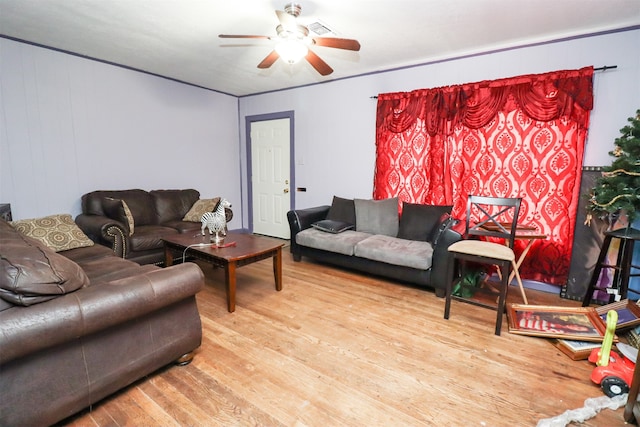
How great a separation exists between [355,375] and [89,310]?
4.78 feet

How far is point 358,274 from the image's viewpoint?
361cm

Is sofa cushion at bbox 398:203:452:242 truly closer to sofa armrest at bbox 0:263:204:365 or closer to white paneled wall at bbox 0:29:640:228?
white paneled wall at bbox 0:29:640:228

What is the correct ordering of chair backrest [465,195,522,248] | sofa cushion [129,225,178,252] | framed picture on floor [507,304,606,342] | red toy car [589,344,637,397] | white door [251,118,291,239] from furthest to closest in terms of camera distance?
white door [251,118,291,239] < sofa cushion [129,225,178,252] < chair backrest [465,195,522,248] < framed picture on floor [507,304,606,342] < red toy car [589,344,637,397]

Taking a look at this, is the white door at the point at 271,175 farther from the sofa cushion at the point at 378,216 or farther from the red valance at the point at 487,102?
the red valance at the point at 487,102

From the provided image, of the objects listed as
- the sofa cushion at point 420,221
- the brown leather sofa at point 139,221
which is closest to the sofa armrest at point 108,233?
the brown leather sofa at point 139,221

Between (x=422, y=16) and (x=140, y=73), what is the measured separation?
365 centimetres

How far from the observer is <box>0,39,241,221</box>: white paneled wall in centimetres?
320

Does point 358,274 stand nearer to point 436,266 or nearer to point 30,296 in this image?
point 436,266

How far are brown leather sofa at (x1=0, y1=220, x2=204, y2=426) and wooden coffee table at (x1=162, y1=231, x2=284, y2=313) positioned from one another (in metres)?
0.73

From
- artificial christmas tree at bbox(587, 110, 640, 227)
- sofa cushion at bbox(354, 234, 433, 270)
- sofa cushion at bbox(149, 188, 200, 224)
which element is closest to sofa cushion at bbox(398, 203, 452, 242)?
sofa cushion at bbox(354, 234, 433, 270)

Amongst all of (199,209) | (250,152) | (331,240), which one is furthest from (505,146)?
(250,152)

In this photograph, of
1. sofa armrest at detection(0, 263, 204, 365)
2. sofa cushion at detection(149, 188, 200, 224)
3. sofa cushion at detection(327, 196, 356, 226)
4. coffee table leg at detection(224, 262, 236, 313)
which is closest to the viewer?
sofa armrest at detection(0, 263, 204, 365)

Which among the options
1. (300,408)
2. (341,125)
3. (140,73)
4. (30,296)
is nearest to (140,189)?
(140,73)

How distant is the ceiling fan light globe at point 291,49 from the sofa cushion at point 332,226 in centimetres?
201
